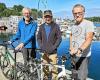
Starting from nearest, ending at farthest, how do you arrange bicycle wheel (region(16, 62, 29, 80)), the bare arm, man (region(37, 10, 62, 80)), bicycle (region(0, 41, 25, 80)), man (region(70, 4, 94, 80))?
1. the bare arm
2. man (region(70, 4, 94, 80))
3. man (region(37, 10, 62, 80))
4. bicycle wheel (region(16, 62, 29, 80))
5. bicycle (region(0, 41, 25, 80))

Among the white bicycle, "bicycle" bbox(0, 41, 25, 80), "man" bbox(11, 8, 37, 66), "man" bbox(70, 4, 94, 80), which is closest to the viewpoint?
"man" bbox(70, 4, 94, 80)

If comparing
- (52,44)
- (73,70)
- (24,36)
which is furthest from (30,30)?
(73,70)

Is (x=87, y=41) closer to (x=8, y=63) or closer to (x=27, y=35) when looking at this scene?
(x=27, y=35)

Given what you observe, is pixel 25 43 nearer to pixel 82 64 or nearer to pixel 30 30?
pixel 30 30

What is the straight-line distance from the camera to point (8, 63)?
10625mm

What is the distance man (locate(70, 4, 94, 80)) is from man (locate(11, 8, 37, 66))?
2.12m

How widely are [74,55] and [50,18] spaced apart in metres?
1.70

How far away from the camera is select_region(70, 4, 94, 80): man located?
691cm

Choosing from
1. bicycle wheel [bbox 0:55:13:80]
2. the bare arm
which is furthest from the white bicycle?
bicycle wheel [bbox 0:55:13:80]

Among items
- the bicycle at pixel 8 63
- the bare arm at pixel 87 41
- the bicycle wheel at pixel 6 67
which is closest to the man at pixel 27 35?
the bicycle at pixel 8 63

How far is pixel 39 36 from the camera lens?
8.70 metres

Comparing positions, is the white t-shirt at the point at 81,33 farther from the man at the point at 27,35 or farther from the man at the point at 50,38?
the man at the point at 27,35

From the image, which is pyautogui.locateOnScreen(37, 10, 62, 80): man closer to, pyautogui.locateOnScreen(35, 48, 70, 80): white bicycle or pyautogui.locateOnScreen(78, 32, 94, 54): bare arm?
pyautogui.locateOnScreen(35, 48, 70, 80): white bicycle

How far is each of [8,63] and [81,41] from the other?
156 inches
